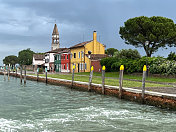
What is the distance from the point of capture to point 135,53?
43.6 metres

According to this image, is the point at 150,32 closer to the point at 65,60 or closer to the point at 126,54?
the point at 126,54

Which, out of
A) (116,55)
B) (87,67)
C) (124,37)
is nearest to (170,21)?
(124,37)

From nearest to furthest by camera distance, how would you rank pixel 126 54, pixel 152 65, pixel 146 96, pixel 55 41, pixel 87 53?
pixel 146 96, pixel 152 65, pixel 126 54, pixel 87 53, pixel 55 41

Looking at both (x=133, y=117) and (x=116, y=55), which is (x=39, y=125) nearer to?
(x=133, y=117)

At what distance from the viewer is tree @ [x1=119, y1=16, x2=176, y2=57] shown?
4291cm

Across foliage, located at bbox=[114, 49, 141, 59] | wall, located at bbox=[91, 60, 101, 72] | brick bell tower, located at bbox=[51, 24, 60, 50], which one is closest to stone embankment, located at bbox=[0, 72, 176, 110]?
foliage, located at bbox=[114, 49, 141, 59]

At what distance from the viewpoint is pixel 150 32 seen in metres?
43.4

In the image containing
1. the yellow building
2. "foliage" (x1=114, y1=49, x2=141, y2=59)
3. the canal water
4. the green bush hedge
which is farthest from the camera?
the yellow building

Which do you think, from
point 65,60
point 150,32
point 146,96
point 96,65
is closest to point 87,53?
point 96,65

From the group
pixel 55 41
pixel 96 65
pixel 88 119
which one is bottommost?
pixel 88 119

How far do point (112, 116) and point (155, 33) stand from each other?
34.4 metres

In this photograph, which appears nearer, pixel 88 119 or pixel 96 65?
pixel 88 119

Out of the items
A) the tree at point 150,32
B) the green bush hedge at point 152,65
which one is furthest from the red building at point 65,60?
the green bush hedge at point 152,65

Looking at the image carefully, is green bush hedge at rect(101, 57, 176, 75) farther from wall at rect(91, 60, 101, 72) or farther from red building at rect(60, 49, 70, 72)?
red building at rect(60, 49, 70, 72)
